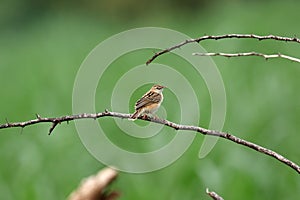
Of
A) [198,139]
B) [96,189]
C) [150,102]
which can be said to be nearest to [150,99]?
[150,102]

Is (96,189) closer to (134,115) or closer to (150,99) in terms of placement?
(134,115)

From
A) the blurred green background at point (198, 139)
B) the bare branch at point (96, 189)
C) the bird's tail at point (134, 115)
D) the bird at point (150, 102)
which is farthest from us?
the blurred green background at point (198, 139)

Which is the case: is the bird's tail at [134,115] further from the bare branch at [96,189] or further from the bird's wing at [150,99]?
the bare branch at [96,189]

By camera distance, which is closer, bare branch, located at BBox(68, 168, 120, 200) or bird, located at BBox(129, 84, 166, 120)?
bare branch, located at BBox(68, 168, 120, 200)

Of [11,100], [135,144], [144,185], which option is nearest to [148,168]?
[144,185]

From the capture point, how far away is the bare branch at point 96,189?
1.04 meters

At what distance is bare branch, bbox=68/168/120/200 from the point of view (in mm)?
1037

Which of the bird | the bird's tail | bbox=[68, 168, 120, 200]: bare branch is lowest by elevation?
bbox=[68, 168, 120, 200]: bare branch

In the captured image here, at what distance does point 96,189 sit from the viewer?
104 cm

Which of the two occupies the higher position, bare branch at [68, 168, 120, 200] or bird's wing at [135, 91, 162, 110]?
bird's wing at [135, 91, 162, 110]

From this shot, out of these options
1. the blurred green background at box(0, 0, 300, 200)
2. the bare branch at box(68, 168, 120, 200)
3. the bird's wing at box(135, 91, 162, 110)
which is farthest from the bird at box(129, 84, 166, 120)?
the bare branch at box(68, 168, 120, 200)

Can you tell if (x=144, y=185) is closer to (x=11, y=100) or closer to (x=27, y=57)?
(x=11, y=100)

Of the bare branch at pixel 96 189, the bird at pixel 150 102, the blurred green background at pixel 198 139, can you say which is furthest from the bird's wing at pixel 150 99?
the bare branch at pixel 96 189

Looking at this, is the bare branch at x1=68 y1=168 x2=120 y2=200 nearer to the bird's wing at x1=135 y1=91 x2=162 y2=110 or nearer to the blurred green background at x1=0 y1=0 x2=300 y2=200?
the blurred green background at x1=0 y1=0 x2=300 y2=200
